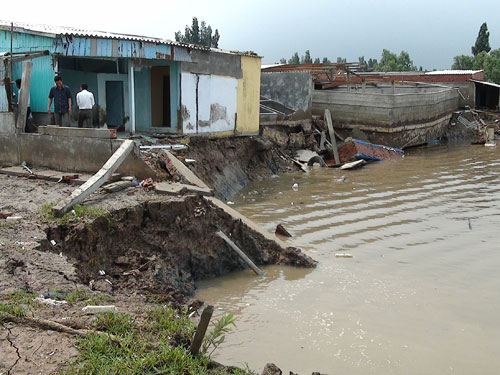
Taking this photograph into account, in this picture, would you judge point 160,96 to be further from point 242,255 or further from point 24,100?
point 242,255

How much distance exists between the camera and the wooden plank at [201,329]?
395 centimetres

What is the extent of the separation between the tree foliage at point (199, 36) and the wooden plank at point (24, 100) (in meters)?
37.8

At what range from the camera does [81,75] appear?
14.7 meters

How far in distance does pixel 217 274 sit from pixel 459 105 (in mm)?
28034

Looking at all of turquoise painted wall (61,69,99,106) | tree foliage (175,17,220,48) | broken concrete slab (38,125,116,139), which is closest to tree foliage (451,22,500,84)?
tree foliage (175,17,220,48)

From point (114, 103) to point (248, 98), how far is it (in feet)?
14.4

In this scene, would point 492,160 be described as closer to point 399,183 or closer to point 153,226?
point 399,183

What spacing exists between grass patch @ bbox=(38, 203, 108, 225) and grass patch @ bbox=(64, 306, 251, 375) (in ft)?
9.89

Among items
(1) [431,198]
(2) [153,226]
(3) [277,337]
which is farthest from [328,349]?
(1) [431,198]

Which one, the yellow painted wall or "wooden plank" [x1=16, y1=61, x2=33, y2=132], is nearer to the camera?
"wooden plank" [x1=16, y1=61, x2=33, y2=132]

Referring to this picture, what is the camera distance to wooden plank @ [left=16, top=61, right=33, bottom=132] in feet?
38.0

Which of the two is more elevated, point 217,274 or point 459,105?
point 459,105

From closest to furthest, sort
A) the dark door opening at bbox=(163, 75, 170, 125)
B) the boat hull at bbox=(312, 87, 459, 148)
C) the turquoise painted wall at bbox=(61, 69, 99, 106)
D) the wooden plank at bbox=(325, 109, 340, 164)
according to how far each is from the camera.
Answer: the turquoise painted wall at bbox=(61, 69, 99, 106) → the dark door opening at bbox=(163, 75, 170, 125) → the wooden plank at bbox=(325, 109, 340, 164) → the boat hull at bbox=(312, 87, 459, 148)

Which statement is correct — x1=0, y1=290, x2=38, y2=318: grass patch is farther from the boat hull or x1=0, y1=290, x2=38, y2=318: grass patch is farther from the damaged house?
the boat hull
